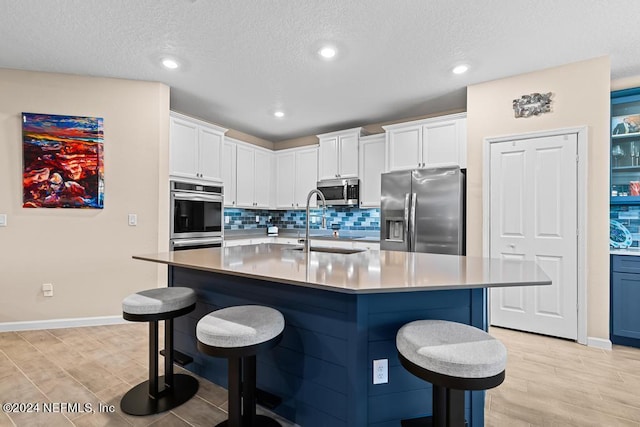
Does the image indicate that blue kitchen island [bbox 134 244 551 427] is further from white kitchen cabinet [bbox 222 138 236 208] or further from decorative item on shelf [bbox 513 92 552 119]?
white kitchen cabinet [bbox 222 138 236 208]

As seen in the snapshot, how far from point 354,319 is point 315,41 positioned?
2.28 meters

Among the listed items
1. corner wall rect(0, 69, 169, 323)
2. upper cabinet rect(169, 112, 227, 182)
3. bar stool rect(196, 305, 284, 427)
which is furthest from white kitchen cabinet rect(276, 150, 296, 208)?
bar stool rect(196, 305, 284, 427)

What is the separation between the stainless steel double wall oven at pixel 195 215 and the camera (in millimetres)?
3740

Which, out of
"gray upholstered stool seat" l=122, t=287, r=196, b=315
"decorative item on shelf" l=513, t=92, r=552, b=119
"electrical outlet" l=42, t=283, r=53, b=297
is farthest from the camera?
"electrical outlet" l=42, t=283, r=53, b=297

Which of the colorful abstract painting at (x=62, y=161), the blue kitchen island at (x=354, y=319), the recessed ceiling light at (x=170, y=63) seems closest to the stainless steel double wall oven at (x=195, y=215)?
the colorful abstract painting at (x=62, y=161)

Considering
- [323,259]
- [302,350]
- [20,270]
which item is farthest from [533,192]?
[20,270]

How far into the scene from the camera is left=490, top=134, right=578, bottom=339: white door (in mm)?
2930

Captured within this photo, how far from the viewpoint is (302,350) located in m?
1.66

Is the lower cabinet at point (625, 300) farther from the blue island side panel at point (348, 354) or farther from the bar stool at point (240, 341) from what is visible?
the bar stool at point (240, 341)

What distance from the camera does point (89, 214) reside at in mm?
3291

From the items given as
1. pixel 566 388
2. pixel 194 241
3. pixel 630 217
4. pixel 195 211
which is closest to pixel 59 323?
pixel 194 241

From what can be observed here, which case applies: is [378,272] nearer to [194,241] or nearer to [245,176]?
[194,241]

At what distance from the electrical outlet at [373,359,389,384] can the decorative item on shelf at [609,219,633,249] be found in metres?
3.28

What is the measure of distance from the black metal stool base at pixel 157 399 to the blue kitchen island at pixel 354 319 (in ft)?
1.71
